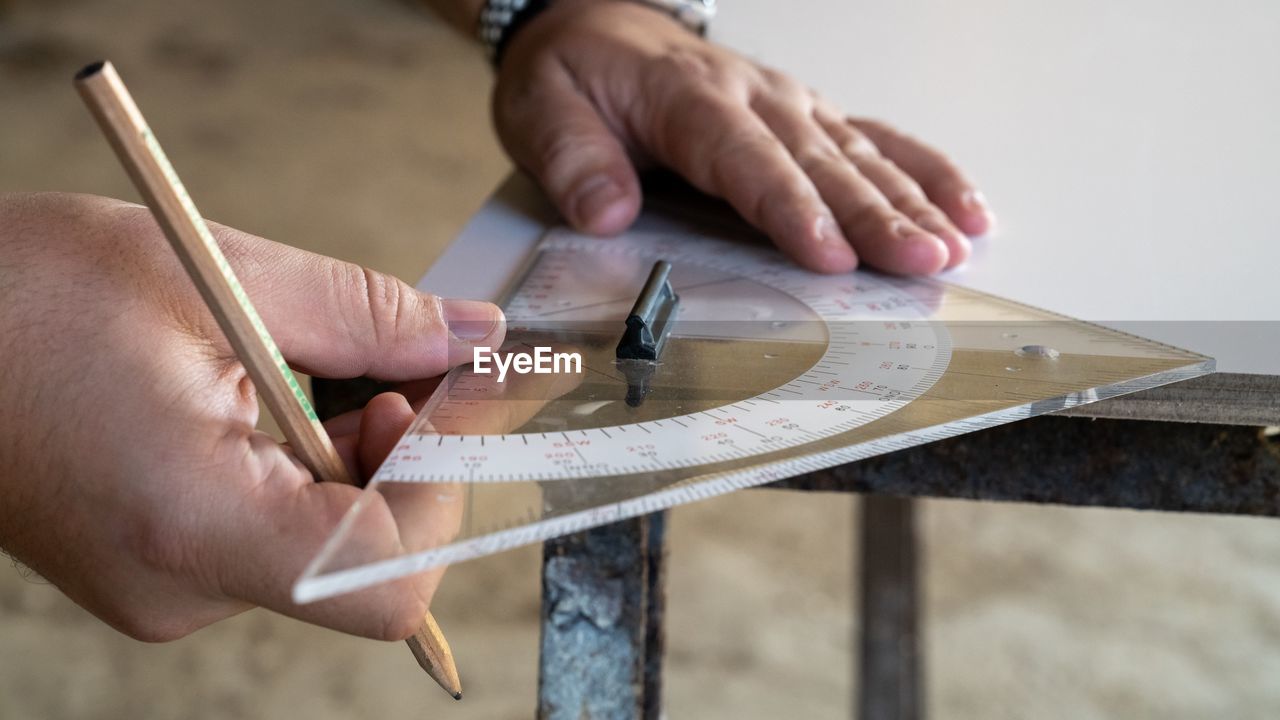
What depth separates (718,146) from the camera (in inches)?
44.3

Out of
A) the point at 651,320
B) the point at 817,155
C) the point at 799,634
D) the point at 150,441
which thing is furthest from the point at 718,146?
the point at 799,634

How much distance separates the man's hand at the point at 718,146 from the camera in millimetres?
1040

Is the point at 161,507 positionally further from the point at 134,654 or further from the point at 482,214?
the point at 134,654

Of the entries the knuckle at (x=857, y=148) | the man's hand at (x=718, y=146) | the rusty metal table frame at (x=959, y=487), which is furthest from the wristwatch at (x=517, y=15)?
the rusty metal table frame at (x=959, y=487)

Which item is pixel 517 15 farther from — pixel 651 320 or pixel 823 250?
pixel 651 320

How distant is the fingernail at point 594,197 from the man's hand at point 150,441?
1.35ft

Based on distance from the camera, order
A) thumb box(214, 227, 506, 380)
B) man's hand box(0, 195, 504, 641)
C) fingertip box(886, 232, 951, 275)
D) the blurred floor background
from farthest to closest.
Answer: the blurred floor background, fingertip box(886, 232, 951, 275), thumb box(214, 227, 506, 380), man's hand box(0, 195, 504, 641)

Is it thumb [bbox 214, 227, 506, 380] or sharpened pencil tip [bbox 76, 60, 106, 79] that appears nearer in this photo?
sharpened pencil tip [bbox 76, 60, 106, 79]

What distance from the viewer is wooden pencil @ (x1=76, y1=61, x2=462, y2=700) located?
0.50 m

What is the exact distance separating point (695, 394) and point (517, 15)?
828mm

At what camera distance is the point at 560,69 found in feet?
4.15

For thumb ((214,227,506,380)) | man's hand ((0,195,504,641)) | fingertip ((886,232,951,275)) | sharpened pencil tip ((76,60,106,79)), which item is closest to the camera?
sharpened pencil tip ((76,60,106,79))

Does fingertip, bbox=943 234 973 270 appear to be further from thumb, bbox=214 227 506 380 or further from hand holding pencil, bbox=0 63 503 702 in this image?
hand holding pencil, bbox=0 63 503 702

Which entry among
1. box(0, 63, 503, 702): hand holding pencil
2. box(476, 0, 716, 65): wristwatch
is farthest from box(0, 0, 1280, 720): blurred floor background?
box(0, 63, 503, 702): hand holding pencil
